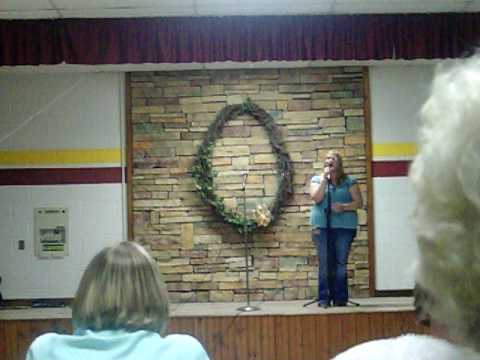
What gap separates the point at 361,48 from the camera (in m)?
5.64

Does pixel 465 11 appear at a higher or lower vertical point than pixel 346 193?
higher

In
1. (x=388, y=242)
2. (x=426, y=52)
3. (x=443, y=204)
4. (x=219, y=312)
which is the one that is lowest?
(x=219, y=312)

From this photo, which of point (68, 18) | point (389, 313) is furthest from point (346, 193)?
point (68, 18)

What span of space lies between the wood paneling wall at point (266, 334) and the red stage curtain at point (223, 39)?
2.13m

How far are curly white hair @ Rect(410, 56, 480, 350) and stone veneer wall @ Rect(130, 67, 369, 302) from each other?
5818 millimetres

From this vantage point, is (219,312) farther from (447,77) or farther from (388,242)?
(447,77)

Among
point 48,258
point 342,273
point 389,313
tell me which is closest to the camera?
point 389,313

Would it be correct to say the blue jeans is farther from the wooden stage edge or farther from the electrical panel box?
the electrical panel box

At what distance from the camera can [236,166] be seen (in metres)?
6.47

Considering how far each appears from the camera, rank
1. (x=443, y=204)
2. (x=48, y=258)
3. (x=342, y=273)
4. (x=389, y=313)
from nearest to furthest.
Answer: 1. (x=443, y=204)
2. (x=389, y=313)
3. (x=342, y=273)
4. (x=48, y=258)

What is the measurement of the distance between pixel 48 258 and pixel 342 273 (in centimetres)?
283

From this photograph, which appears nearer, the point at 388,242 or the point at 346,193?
the point at 346,193

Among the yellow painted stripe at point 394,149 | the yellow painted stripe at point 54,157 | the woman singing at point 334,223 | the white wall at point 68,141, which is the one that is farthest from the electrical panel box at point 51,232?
the yellow painted stripe at point 394,149

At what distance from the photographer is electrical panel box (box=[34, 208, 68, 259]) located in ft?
21.1
